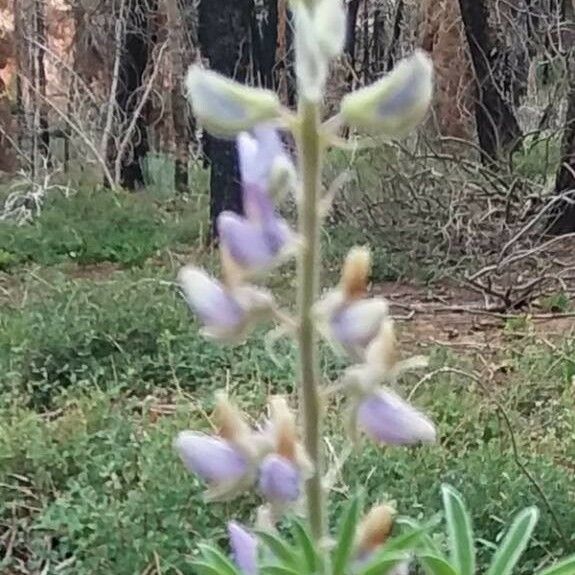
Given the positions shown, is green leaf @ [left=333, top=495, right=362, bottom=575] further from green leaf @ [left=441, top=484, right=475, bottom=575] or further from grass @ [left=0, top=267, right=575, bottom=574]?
grass @ [left=0, top=267, right=575, bottom=574]

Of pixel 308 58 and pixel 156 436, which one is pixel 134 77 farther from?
pixel 308 58

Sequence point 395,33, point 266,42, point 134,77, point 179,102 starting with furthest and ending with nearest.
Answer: point 179,102 < point 134,77 < point 395,33 < point 266,42

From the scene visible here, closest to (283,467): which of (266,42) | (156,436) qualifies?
(156,436)

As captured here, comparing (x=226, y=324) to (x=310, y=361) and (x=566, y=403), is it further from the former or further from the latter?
(x=566, y=403)

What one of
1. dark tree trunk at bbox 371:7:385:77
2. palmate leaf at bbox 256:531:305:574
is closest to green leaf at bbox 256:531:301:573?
palmate leaf at bbox 256:531:305:574

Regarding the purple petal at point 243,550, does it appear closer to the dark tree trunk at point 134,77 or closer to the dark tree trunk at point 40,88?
the dark tree trunk at point 134,77

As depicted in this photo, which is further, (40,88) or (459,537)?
(40,88)
